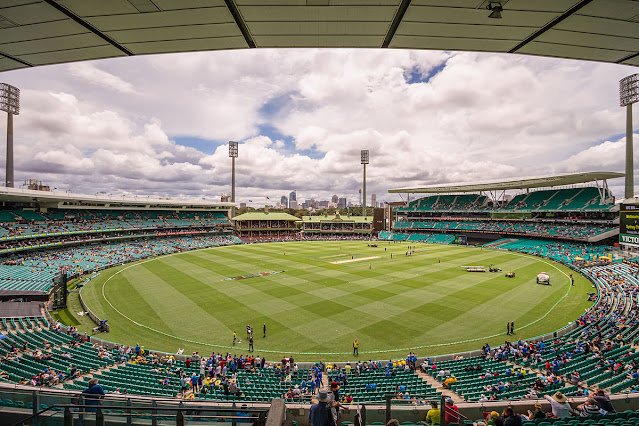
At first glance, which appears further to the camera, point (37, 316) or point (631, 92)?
point (631, 92)

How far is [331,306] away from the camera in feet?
92.3

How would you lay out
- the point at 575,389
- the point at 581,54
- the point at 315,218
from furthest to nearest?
the point at 315,218, the point at 575,389, the point at 581,54

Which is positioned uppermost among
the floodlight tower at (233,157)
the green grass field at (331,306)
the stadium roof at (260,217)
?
the floodlight tower at (233,157)

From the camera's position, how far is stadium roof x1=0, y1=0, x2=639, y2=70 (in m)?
3.23

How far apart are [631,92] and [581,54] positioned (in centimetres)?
7614

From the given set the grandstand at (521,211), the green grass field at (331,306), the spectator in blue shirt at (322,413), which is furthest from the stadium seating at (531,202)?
the spectator in blue shirt at (322,413)

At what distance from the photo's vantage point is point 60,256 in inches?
1766

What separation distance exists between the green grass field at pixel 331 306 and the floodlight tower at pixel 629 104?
115 feet

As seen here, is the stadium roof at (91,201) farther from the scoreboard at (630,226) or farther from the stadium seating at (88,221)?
the scoreboard at (630,226)

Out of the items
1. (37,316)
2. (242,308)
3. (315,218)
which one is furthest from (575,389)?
(315,218)

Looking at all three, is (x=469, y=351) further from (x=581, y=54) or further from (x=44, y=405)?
(x=44, y=405)

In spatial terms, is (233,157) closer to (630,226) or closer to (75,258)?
(75,258)

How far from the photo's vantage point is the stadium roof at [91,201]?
46519 millimetres

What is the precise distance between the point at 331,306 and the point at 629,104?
72.8m
